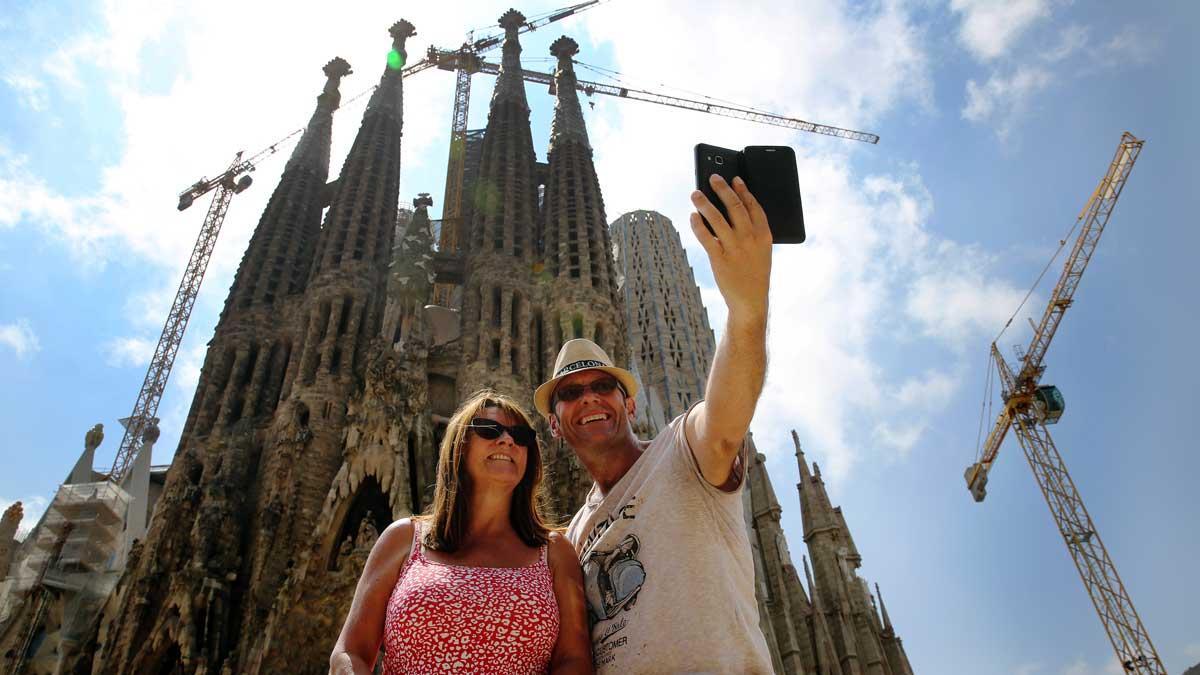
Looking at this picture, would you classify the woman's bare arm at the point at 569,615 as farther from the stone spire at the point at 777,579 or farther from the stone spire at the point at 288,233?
the stone spire at the point at 288,233

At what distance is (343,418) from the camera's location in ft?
71.8

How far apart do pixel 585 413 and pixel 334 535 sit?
16.1 m

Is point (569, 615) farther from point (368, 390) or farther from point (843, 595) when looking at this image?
point (843, 595)

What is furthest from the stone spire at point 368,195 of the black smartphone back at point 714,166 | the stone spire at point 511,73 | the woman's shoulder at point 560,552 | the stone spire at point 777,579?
the black smartphone back at point 714,166

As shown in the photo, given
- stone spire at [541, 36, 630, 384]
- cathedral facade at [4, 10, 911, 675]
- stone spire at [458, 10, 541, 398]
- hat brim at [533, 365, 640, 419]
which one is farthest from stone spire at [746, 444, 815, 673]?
hat brim at [533, 365, 640, 419]

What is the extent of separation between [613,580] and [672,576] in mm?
260

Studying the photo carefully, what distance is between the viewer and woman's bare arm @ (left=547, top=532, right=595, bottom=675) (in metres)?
2.59

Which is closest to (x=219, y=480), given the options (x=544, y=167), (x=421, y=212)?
(x=421, y=212)

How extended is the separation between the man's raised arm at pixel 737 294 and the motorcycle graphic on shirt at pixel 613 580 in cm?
59

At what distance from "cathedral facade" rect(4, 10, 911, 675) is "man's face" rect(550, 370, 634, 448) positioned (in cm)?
1476

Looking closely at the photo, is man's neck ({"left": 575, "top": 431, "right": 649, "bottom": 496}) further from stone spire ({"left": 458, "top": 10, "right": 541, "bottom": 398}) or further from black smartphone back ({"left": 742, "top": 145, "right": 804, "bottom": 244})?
stone spire ({"left": 458, "top": 10, "right": 541, "bottom": 398})

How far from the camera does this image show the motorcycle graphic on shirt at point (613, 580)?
8.90 feet

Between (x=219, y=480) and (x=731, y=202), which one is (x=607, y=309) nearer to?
(x=219, y=480)

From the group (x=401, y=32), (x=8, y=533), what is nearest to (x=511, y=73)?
(x=401, y=32)
